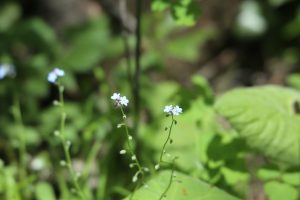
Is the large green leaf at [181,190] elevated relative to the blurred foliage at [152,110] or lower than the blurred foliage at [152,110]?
lower

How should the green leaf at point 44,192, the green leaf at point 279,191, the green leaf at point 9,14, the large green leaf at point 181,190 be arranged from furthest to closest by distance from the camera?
the green leaf at point 9,14, the green leaf at point 44,192, the green leaf at point 279,191, the large green leaf at point 181,190

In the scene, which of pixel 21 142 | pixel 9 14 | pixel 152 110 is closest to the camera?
pixel 21 142

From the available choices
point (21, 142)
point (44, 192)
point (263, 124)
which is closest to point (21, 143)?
point (21, 142)

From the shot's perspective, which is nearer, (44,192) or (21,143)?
(44,192)

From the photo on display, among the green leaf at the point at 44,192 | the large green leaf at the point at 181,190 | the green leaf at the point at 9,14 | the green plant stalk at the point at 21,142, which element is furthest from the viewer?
the green leaf at the point at 9,14

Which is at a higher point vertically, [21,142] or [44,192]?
[21,142]

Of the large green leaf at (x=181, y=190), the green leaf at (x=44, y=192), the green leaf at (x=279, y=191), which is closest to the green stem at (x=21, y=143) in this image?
the green leaf at (x=44, y=192)

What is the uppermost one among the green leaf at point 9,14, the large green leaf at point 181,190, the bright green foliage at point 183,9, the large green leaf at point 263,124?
the green leaf at point 9,14

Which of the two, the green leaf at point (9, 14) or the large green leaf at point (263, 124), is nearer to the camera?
the large green leaf at point (263, 124)

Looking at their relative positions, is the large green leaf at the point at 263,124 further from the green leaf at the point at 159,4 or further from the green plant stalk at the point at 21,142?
the green plant stalk at the point at 21,142

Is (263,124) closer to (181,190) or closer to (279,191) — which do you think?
(279,191)
